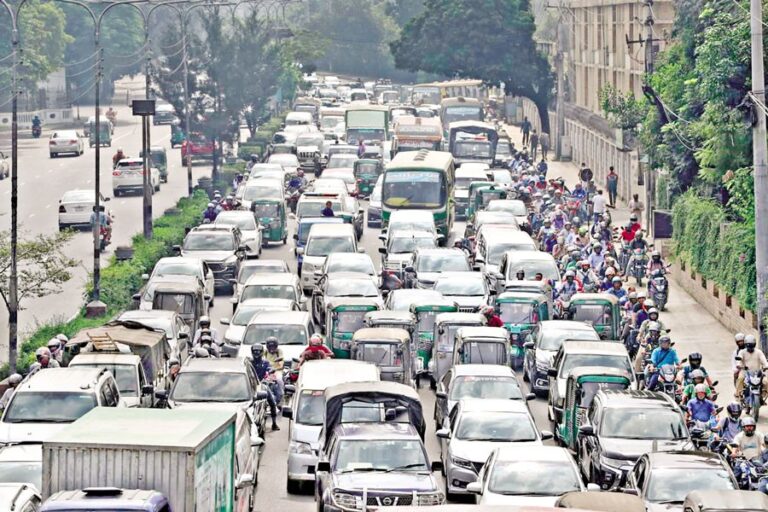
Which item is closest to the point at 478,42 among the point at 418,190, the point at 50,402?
the point at 418,190

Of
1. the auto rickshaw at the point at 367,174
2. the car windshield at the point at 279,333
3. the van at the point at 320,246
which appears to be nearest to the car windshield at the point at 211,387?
the car windshield at the point at 279,333

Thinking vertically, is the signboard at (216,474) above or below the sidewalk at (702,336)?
above

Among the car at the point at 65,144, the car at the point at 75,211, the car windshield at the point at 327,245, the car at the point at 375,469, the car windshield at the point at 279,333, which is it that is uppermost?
the car at the point at 65,144

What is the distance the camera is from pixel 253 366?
1243 inches

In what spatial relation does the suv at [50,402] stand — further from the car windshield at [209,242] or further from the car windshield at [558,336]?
the car windshield at [209,242]

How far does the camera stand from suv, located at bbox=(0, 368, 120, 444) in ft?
80.9

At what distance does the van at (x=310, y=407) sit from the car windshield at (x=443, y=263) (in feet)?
44.6

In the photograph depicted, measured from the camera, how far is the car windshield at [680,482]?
2191cm

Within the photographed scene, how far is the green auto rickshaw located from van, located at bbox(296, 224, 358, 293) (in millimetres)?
16392

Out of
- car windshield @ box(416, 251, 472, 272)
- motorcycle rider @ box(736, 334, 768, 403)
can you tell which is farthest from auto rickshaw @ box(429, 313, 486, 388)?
car windshield @ box(416, 251, 472, 272)

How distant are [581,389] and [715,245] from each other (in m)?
14.7

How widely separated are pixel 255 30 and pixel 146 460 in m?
71.8

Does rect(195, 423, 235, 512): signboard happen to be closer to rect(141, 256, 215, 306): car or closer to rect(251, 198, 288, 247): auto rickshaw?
rect(141, 256, 215, 306): car

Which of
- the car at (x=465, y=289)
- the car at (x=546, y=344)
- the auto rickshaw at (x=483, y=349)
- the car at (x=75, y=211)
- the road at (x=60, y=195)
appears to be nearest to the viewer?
the auto rickshaw at (x=483, y=349)
